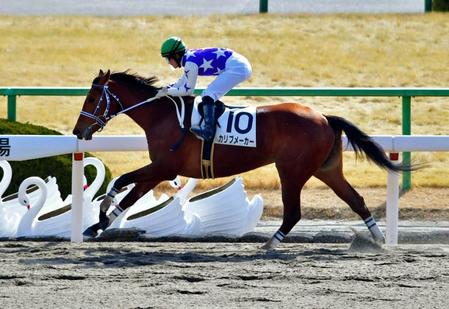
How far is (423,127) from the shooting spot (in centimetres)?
1669

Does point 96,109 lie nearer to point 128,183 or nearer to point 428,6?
point 128,183

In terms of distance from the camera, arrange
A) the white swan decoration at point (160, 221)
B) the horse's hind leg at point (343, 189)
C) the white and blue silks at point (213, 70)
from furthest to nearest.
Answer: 1. the white swan decoration at point (160, 221)
2. the horse's hind leg at point (343, 189)
3. the white and blue silks at point (213, 70)

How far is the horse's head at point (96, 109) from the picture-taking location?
9.93 m

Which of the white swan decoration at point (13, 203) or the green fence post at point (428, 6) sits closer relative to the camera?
the white swan decoration at point (13, 203)

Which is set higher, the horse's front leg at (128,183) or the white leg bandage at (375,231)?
the horse's front leg at (128,183)

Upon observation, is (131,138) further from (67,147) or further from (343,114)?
(343,114)

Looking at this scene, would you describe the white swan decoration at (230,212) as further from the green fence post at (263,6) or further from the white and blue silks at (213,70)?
the green fence post at (263,6)

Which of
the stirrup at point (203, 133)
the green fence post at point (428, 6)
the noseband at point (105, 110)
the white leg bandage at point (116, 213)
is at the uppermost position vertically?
the green fence post at point (428, 6)

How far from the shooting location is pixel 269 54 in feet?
73.0

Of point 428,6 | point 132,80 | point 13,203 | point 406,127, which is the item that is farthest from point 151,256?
point 428,6

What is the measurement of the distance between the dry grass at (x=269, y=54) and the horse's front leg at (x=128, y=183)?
6377 mm

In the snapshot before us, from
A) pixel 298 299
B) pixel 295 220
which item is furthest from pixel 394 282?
pixel 295 220

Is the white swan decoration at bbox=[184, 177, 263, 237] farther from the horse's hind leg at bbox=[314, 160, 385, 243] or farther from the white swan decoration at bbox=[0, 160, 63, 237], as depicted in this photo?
the white swan decoration at bbox=[0, 160, 63, 237]

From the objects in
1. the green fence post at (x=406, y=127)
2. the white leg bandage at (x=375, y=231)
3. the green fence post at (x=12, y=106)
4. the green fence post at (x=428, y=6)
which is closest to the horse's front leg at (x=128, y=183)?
the white leg bandage at (x=375, y=231)
